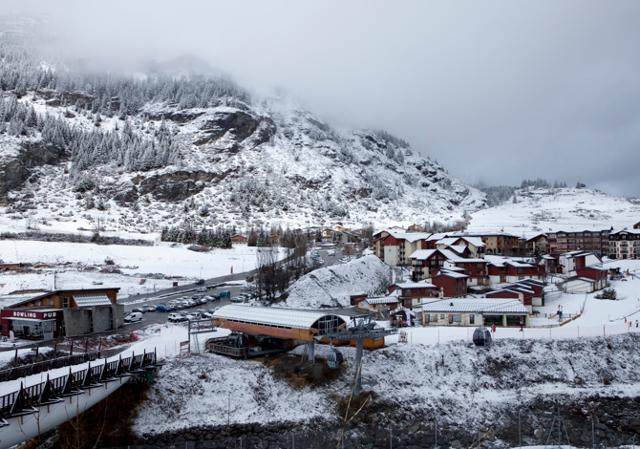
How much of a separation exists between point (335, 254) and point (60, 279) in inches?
2237

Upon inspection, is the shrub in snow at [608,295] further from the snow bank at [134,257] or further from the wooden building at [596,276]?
the snow bank at [134,257]

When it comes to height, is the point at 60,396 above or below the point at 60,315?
below

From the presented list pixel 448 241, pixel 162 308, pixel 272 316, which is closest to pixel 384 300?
pixel 272 316

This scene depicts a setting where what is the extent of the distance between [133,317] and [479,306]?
34.1 meters

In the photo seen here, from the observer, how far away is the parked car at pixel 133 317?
49.5 metres

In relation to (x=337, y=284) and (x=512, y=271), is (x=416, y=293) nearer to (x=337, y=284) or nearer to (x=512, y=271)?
(x=337, y=284)

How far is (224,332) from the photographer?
144 feet

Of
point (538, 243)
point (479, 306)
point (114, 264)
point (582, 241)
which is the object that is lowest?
point (479, 306)

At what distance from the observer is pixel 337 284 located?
64.3 m

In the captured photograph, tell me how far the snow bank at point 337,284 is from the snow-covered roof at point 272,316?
19.3 metres

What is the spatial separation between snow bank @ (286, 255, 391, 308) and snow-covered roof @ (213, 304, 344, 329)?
1935 centimetres

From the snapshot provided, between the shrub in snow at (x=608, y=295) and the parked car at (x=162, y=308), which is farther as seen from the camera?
the parked car at (x=162, y=308)

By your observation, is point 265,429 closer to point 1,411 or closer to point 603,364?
point 1,411

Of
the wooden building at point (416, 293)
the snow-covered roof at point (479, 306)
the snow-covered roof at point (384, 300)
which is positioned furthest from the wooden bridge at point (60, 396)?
the wooden building at point (416, 293)
